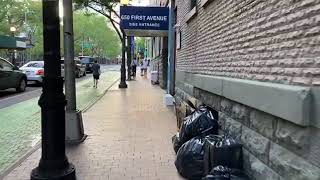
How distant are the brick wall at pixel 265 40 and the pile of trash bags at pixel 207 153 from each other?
0.75m

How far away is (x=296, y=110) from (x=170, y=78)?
1266 centimetres

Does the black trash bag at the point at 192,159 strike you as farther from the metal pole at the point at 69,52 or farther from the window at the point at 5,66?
the window at the point at 5,66

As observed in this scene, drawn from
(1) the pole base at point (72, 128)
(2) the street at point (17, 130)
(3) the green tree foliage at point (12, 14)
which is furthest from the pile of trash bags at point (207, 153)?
(3) the green tree foliage at point (12, 14)

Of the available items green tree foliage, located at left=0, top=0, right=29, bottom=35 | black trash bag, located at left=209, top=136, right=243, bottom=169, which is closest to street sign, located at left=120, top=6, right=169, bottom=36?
black trash bag, located at left=209, top=136, right=243, bottom=169

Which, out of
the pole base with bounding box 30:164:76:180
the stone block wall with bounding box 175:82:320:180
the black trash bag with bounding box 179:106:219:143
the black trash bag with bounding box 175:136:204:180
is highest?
the stone block wall with bounding box 175:82:320:180

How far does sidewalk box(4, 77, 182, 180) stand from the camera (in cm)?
625

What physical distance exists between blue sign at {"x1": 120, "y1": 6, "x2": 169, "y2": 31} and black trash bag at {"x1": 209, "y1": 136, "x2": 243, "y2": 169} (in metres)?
12.9

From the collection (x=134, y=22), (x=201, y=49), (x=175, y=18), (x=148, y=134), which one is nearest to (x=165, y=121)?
(x=148, y=134)

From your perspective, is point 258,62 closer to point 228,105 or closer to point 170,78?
point 228,105

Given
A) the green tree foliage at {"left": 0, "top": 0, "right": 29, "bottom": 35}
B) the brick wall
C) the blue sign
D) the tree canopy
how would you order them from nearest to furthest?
the brick wall, the blue sign, the green tree foliage at {"left": 0, "top": 0, "right": 29, "bottom": 35}, the tree canopy

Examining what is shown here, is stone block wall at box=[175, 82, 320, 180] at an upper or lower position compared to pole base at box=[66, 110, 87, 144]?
upper

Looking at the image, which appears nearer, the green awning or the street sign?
the street sign

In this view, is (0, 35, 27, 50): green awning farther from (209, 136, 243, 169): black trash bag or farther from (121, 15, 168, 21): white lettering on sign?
(209, 136, 243, 169): black trash bag

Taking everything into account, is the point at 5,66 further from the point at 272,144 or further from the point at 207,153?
the point at 272,144
